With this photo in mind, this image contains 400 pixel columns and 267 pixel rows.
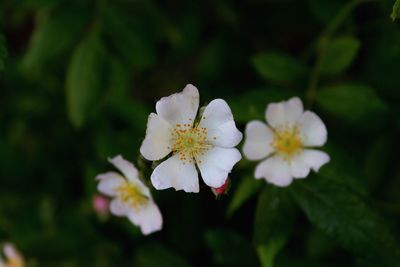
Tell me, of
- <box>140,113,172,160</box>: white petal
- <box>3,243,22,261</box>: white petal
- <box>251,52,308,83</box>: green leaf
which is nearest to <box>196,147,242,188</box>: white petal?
<box>140,113,172,160</box>: white petal

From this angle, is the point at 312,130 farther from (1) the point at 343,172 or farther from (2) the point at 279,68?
(2) the point at 279,68

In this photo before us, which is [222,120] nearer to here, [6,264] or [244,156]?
[244,156]

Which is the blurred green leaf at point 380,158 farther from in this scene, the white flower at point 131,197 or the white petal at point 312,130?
the white flower at point 131,197

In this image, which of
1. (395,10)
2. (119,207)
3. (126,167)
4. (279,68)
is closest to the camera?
(395,10)

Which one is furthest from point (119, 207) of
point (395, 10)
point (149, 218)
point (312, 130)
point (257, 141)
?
point (395, 10)

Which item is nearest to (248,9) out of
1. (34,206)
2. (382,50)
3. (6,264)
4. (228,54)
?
(228,54)

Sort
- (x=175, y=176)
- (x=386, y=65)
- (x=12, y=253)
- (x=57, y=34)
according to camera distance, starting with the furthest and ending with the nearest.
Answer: (x=12, y=253), (x=57, y=34), (x=386, y=65), (x=175, y=176)

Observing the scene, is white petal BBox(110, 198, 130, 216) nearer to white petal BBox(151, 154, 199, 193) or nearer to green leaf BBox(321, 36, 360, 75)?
white petal BBox(151, 154, 199, 193)
